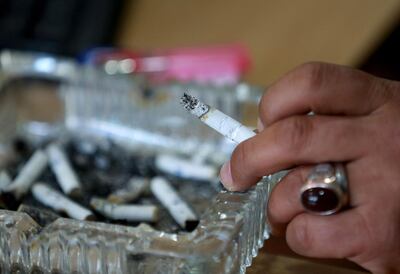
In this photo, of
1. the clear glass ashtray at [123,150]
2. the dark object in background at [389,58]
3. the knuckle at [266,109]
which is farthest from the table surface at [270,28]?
the knuckle at [266,109]

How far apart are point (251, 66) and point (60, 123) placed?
1.05 ft

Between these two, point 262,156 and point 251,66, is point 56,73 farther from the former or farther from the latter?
point 262,156

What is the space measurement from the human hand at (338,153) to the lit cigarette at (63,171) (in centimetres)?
25

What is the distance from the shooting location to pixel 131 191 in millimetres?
722

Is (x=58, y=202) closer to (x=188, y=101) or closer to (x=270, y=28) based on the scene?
(x=188, y=101)

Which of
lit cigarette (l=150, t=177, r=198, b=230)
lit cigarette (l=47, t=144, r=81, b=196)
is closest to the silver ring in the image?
lit cigarette (l=150, t=177, r=198, b=230)

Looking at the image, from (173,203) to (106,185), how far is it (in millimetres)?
110

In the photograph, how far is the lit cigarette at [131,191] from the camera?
0.69 meters

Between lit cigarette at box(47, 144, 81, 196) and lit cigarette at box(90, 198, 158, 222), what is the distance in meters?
0.06

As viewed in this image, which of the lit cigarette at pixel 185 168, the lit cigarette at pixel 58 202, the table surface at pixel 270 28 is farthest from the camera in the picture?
the table surface at pixel 270 28

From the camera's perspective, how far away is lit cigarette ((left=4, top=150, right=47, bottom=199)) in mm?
689

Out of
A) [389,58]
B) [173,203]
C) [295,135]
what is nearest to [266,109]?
[295,135]

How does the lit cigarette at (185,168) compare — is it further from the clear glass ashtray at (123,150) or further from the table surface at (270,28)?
the table surface at (270,28)

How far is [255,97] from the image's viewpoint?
91 cm
